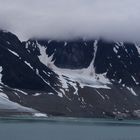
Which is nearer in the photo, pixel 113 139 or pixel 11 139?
pixel 11 139

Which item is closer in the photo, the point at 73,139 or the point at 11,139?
the point at 11,139

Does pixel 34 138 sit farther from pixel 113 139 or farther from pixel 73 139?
pixel 113 139

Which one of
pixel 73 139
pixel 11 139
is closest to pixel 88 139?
pixel 73 139

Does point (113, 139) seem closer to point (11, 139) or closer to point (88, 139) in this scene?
point (88, 139)

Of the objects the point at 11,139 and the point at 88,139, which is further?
the point at 88,139

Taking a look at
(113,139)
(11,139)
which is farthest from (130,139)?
(11,139)

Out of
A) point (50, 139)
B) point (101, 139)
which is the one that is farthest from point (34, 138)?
point (101, 139)

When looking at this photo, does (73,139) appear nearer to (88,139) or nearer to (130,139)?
(88,139)
